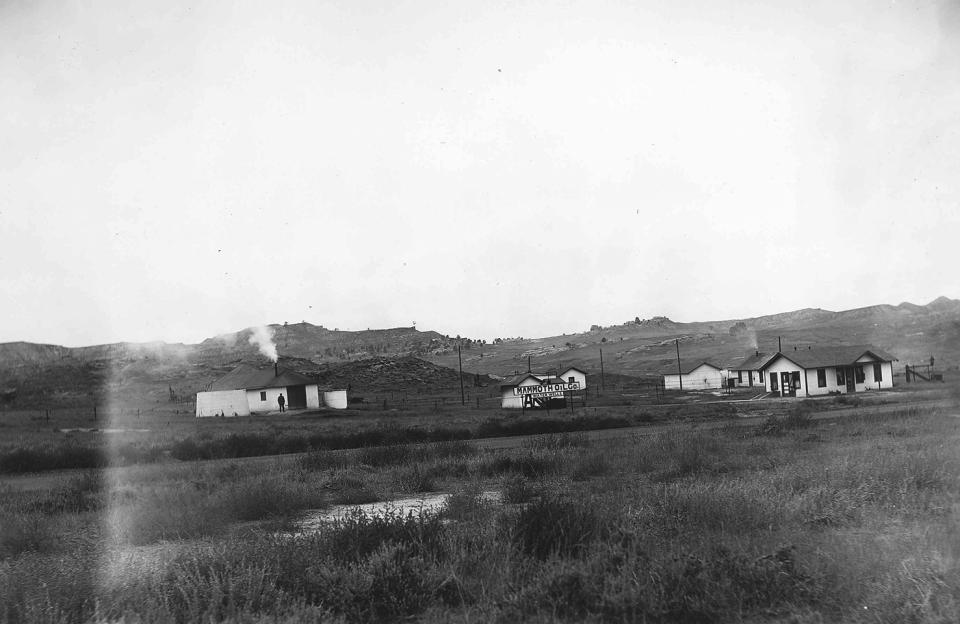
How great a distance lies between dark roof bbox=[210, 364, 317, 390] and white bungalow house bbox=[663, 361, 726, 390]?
4269cm

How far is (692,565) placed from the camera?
19.3ft

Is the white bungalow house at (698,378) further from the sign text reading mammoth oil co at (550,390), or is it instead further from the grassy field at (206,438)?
the sign text reading mammoth oil co at (550,390)

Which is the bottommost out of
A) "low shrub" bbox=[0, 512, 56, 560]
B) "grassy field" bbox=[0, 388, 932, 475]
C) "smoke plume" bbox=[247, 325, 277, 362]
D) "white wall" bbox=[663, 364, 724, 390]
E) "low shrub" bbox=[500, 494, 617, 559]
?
"white wall" bbox=[663, 364, 724, 390]

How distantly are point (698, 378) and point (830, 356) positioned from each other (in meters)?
25.5

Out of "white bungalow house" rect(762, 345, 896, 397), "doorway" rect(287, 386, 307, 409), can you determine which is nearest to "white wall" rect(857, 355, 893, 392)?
"white bungalow house" rect(762, 345, 896, 397)

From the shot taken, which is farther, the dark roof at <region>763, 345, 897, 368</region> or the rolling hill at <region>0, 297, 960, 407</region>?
the rolling hill at <region>0, 297, 960, 407</region>

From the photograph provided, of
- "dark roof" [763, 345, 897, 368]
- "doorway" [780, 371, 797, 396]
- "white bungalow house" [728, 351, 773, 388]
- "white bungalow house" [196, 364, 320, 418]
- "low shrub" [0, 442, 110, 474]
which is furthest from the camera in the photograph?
"white bungalow house" [728, 351, 773, 388]

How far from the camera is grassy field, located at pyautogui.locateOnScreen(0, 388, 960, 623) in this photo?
17.9 feet

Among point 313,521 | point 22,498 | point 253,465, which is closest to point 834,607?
point 313,521

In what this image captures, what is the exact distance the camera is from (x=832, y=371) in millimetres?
58062

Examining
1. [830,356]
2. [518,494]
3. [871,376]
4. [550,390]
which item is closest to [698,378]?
[871,376]

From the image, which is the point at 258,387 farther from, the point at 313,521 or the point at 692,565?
the point at 692,565

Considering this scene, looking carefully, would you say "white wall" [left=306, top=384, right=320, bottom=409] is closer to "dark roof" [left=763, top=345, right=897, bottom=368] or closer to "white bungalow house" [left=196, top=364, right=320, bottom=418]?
"white bungalow house" [left=196, top=364, right=320, bottom=418]

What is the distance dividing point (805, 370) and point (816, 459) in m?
47.7
